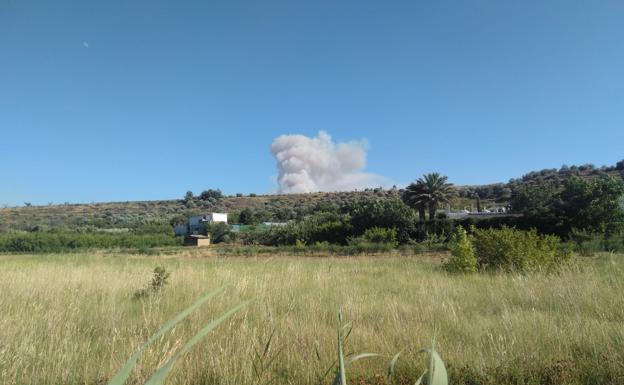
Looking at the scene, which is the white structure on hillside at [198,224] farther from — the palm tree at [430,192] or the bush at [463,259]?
the bush at [463,259]

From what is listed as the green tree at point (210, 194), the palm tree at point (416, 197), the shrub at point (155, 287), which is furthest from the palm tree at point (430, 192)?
the green tree at point (210, 194)

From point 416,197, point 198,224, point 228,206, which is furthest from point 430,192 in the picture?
point 228,206

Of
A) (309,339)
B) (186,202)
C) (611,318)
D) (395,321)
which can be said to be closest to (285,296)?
(395,321)

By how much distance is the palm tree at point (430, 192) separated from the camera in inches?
1786

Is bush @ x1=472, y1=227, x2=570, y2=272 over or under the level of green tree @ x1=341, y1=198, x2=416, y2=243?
under

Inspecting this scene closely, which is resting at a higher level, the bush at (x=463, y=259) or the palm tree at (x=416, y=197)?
the palm tree at (x=416, y=197)

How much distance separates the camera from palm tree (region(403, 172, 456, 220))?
4538 cm

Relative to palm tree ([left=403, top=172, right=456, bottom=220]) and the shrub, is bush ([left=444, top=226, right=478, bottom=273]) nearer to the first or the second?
the shrub

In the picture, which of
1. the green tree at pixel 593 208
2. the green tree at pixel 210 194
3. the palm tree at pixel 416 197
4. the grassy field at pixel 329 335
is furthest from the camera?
the green tree at pixel 210 194

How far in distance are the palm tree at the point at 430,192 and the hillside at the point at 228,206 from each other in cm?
1986

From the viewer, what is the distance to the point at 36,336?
3951mm

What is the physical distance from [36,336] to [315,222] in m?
41.7

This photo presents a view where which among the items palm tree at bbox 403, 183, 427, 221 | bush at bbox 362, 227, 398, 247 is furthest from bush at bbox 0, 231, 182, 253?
palm tree at bbox 403, 183, 427, 221

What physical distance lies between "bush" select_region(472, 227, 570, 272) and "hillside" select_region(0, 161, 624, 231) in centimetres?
5460
